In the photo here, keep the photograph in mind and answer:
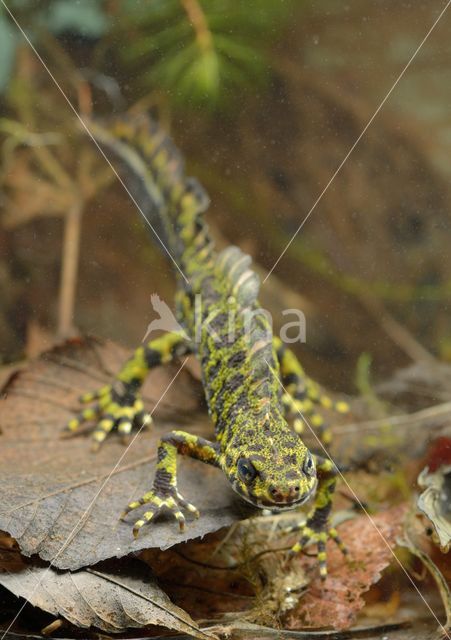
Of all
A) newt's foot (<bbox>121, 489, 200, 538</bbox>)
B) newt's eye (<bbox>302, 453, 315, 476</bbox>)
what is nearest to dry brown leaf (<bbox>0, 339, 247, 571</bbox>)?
newt's foot (<bbox>121, 489, 200, 538</bbox>)

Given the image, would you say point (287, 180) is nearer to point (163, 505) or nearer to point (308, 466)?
point (308, 466)

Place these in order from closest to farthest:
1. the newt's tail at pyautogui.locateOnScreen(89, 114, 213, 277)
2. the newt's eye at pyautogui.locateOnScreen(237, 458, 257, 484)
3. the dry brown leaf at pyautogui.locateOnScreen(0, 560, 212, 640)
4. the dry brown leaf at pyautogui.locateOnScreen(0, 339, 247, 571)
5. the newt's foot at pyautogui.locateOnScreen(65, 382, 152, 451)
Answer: the dry brown leaf at pyautogui.locateOnScreen(0, 560, 212, 640), the dry brown leaf at pyautogui.locateOnScreen(0, 339, 247, 571), the newt's eye at pyautogui.locateOnScreen(237, 458, 257, 484), the newt's foot at pyautogui.locateOnScreen(65, 382, 152, 451), the newt's tail at pyautogui.locateOnScreen(89, 114, 213, 277)

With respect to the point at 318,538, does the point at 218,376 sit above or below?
above

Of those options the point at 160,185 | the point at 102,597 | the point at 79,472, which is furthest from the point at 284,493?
the point at 160,185

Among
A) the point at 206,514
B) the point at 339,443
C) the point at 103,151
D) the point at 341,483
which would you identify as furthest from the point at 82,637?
the point at 103,151

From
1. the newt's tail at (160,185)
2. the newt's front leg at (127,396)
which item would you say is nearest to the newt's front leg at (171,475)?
the newt's front leg at (127,396)

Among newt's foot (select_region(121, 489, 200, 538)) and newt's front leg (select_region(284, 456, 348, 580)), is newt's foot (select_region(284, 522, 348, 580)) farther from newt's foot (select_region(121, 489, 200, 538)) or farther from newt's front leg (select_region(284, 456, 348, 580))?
newt's foot (select_region(121, 489, 200, 538))

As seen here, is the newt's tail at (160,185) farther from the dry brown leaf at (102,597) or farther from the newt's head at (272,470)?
the dry brown leaf at (102,597)
